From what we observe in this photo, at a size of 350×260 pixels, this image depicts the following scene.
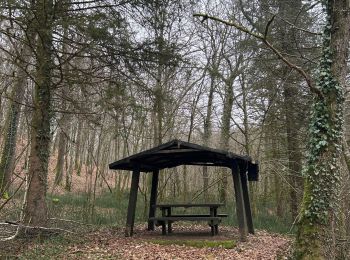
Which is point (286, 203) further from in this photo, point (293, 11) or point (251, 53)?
point (293, 11)

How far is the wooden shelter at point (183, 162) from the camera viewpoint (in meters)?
9.67

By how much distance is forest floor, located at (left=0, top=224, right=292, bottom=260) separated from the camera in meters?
7.54

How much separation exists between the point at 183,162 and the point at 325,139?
19.7 ft

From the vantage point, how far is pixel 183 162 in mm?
11711

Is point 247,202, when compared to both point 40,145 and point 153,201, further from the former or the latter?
point 40,145

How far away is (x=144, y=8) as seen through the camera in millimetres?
9344

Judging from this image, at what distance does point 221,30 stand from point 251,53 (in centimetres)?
333

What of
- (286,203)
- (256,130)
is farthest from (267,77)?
(286,203)

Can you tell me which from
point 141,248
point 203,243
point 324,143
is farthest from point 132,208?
point 324,143

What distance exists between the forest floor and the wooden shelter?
699 millimetres

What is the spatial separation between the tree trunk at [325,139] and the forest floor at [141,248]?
2036mm

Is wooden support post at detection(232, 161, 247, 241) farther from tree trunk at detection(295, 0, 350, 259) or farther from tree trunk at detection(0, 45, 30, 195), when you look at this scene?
tree trunk at detection(0, 45, 30, 195)

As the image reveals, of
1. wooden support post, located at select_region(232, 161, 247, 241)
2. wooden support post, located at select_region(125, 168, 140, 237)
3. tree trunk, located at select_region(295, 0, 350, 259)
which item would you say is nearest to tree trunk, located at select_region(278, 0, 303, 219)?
wooden support post, located at select_region(232, 161, 247, 241)

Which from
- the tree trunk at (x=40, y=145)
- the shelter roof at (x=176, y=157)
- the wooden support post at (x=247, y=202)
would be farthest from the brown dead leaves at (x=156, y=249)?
the shelter roof at (x=176, y=157)
